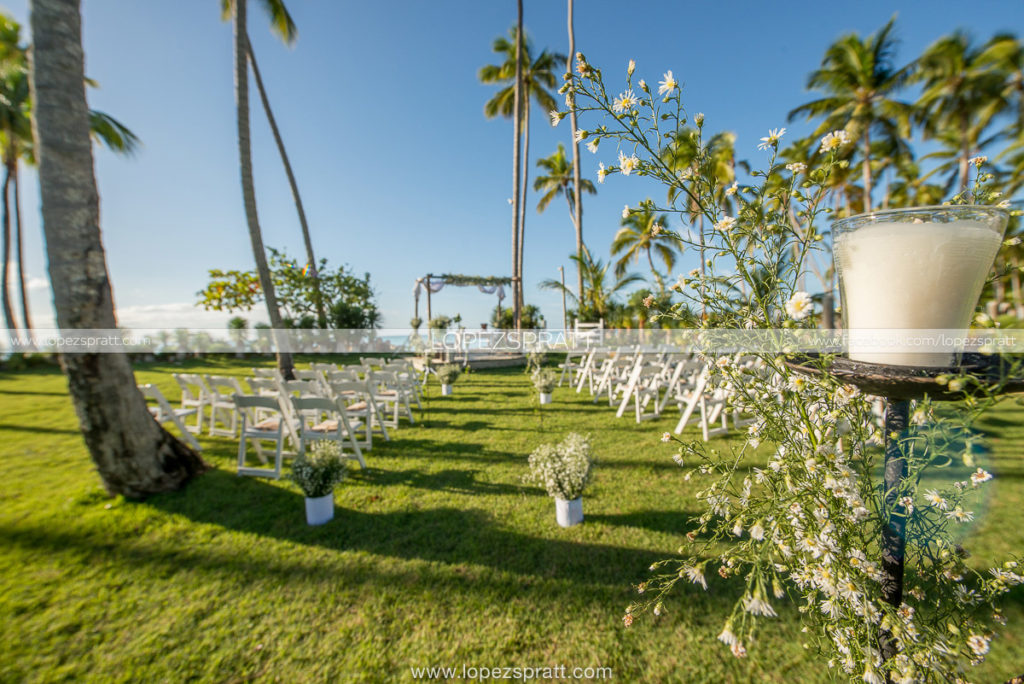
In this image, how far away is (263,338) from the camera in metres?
19.8

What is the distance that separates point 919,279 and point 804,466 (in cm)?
49

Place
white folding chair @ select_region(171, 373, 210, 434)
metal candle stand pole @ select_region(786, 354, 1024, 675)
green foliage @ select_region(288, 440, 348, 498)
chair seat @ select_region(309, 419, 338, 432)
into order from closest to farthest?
metal candle stand pole @ select_region(786, 354, 1024, 675), green foliage @ select_region(288, 440, 348, 498), chair seat @ select_region(309, 419, 338, 432), white folding chair @ select_region(171, 373, 210, 434)

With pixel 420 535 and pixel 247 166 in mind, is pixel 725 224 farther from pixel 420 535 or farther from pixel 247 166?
pixel 247 166

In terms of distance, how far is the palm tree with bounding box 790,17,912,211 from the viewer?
16203 millimetres

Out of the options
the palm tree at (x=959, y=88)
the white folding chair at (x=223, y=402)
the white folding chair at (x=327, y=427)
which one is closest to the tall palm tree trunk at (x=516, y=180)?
the white folding chair at (x=223, y=402)

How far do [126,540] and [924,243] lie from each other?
16.1 feet

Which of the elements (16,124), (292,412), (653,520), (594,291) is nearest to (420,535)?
(653,520)

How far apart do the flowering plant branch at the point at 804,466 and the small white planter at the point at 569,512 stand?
221 cm

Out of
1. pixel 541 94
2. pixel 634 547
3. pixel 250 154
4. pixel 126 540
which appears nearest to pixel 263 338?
pixel 250 154

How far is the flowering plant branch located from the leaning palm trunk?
4.39 metres

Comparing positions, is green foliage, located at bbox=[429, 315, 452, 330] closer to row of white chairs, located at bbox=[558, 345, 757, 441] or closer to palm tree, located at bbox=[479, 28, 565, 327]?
palm tree, located at bbox=[479, 28, 565, 327]

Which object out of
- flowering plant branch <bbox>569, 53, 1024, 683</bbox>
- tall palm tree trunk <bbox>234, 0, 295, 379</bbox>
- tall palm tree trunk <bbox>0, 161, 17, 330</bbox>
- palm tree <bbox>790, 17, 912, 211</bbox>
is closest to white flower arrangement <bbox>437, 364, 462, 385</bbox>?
tall palm tree trunk <bbox>234, 0, 295, 379</bbox>

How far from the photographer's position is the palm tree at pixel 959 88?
15422mm

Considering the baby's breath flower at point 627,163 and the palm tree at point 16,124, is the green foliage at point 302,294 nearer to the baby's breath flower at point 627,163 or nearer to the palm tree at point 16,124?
the palm tree at point 16,124
